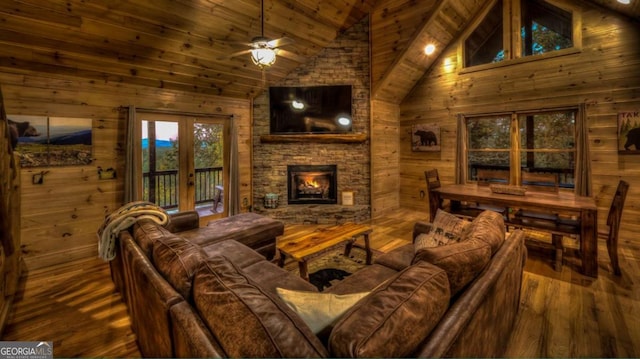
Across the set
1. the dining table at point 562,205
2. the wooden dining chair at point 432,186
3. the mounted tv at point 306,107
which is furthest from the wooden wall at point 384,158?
the dining table at point 562,205

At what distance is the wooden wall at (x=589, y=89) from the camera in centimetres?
378

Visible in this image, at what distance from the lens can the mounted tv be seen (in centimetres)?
529

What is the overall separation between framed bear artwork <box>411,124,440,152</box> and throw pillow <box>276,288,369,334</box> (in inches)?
198

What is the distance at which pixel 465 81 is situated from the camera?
5.20 meters

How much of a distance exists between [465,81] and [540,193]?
2574 mm

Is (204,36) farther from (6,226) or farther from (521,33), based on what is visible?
(521,33)

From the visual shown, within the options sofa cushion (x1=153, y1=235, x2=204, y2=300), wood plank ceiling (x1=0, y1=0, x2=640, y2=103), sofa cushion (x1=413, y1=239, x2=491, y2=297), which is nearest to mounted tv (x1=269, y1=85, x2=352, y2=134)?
wood plank ceiling (x1=0, y1=0, x2=640, y2=103)

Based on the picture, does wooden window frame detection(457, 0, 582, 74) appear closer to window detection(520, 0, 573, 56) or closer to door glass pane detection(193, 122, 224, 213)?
window detection(520, 0, 573, 56)

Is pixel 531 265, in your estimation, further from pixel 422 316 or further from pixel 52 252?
pixel 52 252

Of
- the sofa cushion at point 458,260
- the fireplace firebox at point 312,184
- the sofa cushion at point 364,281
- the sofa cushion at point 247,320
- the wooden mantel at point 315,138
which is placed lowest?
the sofa cushion at point 364,281

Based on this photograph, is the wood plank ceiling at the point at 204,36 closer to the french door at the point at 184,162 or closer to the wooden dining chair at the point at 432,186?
the french door at the point at 184,162

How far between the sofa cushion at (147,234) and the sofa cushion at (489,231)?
2025 millimetres

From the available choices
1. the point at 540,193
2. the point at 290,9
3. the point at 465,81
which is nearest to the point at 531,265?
the point at 540,193

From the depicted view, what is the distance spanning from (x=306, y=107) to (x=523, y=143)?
3.93 m
